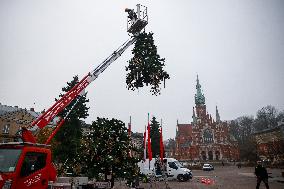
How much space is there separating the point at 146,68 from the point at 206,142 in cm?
7008

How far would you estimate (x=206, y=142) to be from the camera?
78312mm

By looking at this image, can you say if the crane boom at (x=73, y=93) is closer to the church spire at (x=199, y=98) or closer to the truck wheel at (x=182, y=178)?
the truck wheel at (x=182, y=178)

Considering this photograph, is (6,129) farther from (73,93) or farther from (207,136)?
(207,136)

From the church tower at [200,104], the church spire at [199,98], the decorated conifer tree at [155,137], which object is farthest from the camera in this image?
the church spire at [199,98]

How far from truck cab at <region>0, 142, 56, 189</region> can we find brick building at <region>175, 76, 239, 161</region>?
236 feet

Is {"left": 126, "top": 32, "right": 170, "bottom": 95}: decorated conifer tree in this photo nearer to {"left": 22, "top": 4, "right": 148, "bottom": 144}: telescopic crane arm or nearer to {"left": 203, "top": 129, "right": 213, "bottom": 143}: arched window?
{"left": 22, "top": 4, "right": 148, "bottom": 144}: telescopic crane arm

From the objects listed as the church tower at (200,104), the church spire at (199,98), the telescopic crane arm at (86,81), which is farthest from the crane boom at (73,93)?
the church spire at (199,98)

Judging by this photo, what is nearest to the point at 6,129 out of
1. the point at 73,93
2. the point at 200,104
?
the point at 73,93

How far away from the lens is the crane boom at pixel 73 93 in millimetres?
11867

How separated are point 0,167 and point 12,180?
75 cm

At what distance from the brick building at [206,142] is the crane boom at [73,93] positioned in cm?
6718

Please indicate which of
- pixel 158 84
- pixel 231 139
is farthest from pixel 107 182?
pixel 231 139

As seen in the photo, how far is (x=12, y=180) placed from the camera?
7434 millimetres

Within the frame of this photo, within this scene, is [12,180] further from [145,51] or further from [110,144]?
[145,51]
